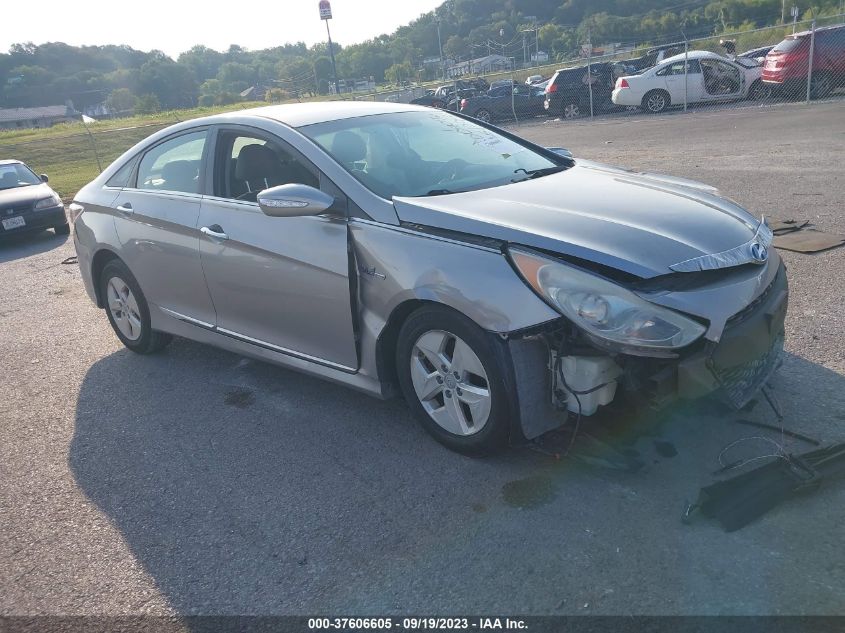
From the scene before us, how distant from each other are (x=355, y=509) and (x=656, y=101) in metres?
21.5

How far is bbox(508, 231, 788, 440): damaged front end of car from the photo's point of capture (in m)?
3.16

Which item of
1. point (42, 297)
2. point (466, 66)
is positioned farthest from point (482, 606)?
point (466, 66)

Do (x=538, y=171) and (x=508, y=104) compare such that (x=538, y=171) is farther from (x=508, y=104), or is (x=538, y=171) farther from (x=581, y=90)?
(x=508, y=104)

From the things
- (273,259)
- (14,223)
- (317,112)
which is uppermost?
(317,112)

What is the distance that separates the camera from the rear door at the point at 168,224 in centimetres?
495

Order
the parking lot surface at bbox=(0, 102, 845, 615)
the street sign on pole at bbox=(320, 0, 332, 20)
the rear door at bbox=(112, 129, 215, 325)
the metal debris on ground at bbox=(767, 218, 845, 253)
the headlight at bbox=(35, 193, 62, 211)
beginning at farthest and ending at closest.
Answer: the street sign on pole at bbox=(320, 0, 332, 20) < the headlight at bbox=(35, 193, 62, 211) < the metal debris on ground at bbox=(767, 218, 845, 253) < the rear door at bbox=(112, 129, 215, 325) < the parking lot surface at bbox=(0, 102, 845, 615)

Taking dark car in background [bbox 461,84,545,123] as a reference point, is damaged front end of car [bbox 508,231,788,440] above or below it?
above

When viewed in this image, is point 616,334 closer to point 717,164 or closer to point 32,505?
point 32,505

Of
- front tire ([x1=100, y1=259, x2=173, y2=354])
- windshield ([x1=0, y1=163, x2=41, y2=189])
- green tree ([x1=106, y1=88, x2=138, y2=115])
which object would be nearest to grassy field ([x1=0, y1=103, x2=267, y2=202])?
windshield ([x1=0, y1=163, x2=41, y2=189])

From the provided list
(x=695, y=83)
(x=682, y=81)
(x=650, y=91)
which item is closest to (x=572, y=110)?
(x=650, y=91)

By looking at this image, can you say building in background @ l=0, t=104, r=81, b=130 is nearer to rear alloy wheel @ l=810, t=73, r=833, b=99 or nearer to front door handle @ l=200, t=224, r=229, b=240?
rear alloy wheel @ l=810, t=73, r=833, b=99

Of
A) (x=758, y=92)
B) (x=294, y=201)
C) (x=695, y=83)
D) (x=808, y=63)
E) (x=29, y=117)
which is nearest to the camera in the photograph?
(x=294, y=201)

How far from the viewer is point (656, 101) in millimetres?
22438

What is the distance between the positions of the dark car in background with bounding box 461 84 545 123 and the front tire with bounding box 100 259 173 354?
2242cm
